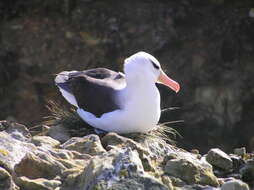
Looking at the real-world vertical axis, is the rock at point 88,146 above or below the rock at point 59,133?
above

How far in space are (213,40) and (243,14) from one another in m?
0.73

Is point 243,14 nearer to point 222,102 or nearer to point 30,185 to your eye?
point 222,102

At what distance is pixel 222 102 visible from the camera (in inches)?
422

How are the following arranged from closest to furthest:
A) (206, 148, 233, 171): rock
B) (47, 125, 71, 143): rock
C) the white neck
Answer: (206, 148, 233, 171): rock, (47, 125, 71, 143): rock, the white neck

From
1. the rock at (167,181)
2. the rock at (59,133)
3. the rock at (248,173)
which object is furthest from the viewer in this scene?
the rock at (59,133)

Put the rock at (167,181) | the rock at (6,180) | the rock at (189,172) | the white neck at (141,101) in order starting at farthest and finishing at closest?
the white neck at (141,101) → the rock at (189,172) → the rock at (167,181) → the rock at (6,180)

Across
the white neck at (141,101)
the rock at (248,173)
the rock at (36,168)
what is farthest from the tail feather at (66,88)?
the rock at (36,168)

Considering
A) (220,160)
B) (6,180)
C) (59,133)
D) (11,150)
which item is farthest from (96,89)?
(6,180)

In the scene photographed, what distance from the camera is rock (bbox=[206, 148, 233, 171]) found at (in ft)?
16.7

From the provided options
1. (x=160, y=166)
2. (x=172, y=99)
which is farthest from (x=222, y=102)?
(x=160, y=166)

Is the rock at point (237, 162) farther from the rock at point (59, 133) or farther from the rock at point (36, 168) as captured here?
the rock at point (59, 133)

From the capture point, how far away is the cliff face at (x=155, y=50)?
10.7 m

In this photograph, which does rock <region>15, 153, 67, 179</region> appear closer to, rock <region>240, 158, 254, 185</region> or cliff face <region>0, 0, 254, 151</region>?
rock <region>240, 158, 254, 185</region>

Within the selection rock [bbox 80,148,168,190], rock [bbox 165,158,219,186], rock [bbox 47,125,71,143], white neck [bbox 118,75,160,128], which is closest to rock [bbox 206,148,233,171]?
rock [bbox 165,158,219,186]
